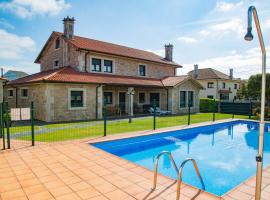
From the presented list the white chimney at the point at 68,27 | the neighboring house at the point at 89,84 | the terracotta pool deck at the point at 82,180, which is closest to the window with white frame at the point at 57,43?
the neighboring house at the point at 89,84

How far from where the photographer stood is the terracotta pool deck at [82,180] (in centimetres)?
402

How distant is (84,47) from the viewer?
1892 centimetres

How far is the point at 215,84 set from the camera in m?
39.0

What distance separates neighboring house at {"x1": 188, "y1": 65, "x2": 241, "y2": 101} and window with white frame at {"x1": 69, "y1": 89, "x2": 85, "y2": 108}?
30279mm

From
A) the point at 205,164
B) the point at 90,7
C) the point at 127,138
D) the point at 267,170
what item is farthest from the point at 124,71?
the point at 267,170

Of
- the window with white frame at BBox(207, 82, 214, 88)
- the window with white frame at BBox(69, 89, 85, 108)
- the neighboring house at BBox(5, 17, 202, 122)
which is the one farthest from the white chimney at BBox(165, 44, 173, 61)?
the window with white frame at BBox(69, 89, 85, 108)

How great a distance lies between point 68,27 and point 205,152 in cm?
1835

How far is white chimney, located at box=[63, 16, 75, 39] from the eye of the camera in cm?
2020

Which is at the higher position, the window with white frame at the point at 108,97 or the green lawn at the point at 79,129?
the window with white frame at the point at 108,97

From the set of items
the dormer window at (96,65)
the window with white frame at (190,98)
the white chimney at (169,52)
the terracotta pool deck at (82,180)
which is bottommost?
the terracotta pool deck at (82,180)

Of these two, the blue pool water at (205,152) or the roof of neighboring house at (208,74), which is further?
the roof of neighboring house at (208,74)

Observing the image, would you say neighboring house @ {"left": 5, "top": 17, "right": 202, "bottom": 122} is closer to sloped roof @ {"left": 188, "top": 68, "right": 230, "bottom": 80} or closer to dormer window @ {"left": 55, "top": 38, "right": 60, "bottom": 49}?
dormer window @ {"left": 55, "top": 38, "right": 60, "bottom": 49}

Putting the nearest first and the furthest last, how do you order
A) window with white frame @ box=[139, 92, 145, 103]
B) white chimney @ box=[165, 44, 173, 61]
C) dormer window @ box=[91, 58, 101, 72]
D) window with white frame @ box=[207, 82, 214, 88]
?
dormer window @ box=[91, 58, 101, 72] < window with white frame @ box=[139, 92, 145, 103] < white chimney @ box=[165, 44, 173, 61] < window with white frame @ box=[207, 82, 214, 88]

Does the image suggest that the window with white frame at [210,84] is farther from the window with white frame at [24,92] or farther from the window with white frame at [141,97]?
the window with white frame at [24,92]
